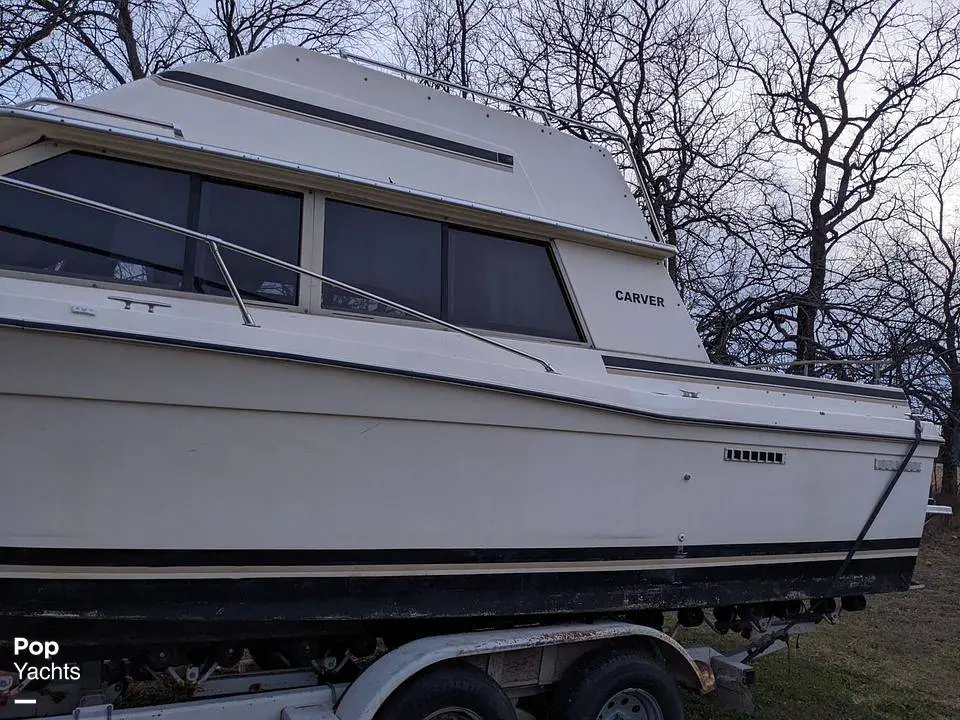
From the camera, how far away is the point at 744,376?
455cm

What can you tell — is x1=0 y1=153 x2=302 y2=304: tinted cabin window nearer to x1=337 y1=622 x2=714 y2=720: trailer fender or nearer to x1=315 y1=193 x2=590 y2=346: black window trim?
x1=315 y1=193 x2=590 y2=346: black window trim

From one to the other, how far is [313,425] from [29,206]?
4.69 ft

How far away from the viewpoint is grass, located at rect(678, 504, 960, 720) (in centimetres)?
514

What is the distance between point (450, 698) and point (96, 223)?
96.5 inches

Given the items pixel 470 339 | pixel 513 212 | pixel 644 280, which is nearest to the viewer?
pixel 470 339

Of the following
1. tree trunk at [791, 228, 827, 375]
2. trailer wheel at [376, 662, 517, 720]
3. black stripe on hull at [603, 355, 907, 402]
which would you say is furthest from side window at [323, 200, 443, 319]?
tree trunk at [791, 228, 827, 375]

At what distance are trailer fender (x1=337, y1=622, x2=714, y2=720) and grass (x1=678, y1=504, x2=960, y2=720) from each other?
150 cm

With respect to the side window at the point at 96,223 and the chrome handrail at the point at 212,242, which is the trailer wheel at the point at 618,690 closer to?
the chrome handrail at the point at 212,242

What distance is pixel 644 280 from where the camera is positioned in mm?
4617

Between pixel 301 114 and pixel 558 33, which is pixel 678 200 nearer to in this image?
pixel 558 33

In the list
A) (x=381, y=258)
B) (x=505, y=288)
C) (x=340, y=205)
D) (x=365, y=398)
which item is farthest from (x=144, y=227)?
(x=505, y=288)

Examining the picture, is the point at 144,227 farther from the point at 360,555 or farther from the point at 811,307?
the point at 811,307

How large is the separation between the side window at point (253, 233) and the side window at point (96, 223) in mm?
112

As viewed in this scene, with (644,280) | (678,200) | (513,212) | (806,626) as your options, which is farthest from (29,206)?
(678,200)
